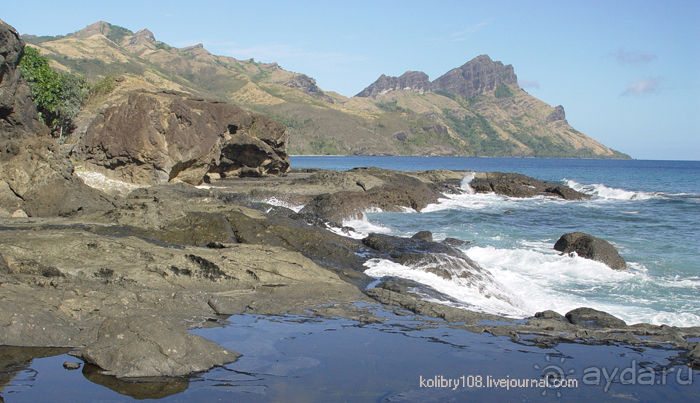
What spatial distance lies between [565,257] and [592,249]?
694mm

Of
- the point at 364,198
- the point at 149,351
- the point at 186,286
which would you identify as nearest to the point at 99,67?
the point at 364,198

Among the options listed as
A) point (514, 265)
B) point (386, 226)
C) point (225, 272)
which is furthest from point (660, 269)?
point (225, 272)

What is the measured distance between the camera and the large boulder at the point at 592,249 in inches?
479

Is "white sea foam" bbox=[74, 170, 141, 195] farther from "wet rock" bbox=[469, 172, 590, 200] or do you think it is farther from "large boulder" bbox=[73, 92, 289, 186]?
"wet rock" bbox=[469, 172, 590, 200]

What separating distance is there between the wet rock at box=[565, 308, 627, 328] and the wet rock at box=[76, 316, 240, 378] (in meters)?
5.19

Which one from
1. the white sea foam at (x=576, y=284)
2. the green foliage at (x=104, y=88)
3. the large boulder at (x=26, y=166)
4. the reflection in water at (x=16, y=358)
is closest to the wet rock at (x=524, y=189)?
the white sea foam at (x=576, y=284)

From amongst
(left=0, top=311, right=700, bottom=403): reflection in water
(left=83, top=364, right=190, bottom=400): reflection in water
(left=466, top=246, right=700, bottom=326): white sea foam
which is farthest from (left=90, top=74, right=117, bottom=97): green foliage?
(left=83, top=364, right=190, bottom=400): reflection in water

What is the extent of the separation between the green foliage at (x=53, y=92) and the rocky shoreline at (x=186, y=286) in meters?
15.2

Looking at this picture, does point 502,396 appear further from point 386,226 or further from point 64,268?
point 386,226

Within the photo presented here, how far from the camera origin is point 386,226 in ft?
58.3

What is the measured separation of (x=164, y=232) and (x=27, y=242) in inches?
98.7

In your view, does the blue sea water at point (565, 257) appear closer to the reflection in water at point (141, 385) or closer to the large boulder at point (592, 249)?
the large boulder at point (592, 249)

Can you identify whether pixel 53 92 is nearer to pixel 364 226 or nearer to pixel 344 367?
pixel 364 226

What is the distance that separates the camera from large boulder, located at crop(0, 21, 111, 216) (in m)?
10.8
